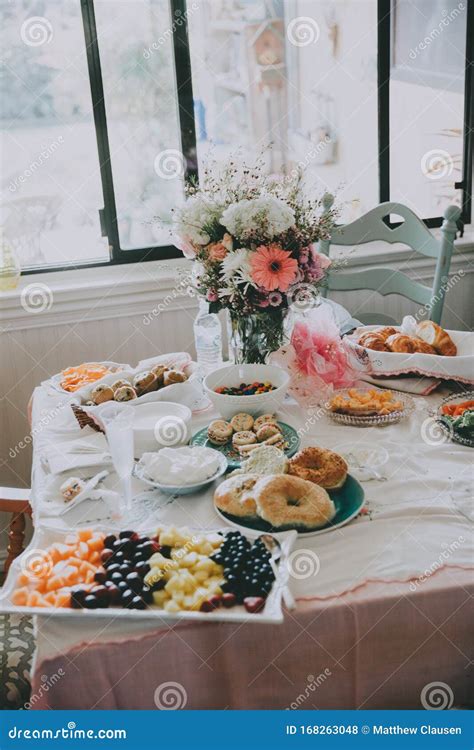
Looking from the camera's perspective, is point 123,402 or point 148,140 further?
point 148,140

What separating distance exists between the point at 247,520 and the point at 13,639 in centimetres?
62

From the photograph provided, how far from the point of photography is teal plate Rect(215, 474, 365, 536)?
1320 mm

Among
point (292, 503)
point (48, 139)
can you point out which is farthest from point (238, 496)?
point (48, 139)

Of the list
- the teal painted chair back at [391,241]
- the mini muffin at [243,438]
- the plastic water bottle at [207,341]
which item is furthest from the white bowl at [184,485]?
the teal painted chair back at [391,241]

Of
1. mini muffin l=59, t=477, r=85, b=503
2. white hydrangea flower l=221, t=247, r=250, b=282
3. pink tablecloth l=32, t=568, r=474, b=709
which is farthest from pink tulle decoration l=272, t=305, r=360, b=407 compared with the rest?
pink tablecloth l=32, t=568, r=474, b=709

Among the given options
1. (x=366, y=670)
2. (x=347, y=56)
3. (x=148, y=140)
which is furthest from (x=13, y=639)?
(x=347, y=56)

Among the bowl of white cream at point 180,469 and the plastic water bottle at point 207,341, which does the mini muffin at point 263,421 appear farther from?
the plastic water bottle at point 207,341

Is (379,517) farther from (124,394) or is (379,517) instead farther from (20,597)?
(124,394)

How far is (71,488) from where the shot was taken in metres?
1.49

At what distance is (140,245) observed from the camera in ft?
9.34

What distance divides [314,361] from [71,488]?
68 cm

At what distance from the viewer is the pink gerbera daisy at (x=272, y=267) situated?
5.53 ft

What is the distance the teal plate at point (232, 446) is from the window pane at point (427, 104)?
5.48ft

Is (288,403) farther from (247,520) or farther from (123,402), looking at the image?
(247,520)
